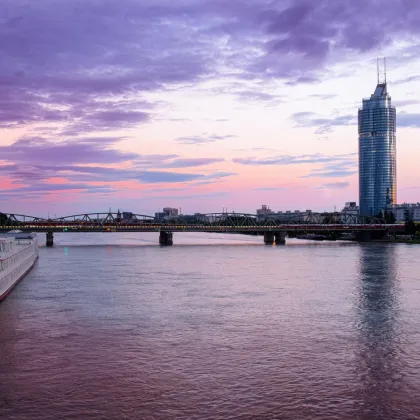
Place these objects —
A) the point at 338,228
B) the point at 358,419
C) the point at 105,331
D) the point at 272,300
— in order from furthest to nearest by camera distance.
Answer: the point at 338,228, the point at 272,300, the point at 105,331, the point at 358,419

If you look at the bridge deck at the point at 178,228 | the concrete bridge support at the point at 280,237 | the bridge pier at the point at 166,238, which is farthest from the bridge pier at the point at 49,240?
the concrete bridge support at the point at 280,237

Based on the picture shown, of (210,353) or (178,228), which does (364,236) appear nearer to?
(178,228)

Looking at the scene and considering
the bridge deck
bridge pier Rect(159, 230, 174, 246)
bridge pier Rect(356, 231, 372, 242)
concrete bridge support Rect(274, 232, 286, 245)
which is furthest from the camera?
bridge pier Rect(356, 231, 372, 242)

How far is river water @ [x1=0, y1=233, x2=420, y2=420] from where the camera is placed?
16844 mm

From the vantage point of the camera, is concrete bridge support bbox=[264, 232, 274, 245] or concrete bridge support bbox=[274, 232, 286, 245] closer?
concrete bridge support bbox=[264, 232, 274, 245]

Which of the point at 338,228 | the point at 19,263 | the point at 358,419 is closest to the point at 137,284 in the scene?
the point at 19,263

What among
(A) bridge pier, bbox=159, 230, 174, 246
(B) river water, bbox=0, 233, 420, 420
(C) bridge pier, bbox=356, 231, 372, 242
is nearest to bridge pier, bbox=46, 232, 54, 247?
(A) bridge pier, bbox=159, 230, 174, 246

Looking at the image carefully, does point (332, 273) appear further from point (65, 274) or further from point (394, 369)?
point (394, 369)

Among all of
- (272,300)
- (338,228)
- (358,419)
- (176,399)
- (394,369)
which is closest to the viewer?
(358,419)

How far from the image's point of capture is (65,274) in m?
57.9

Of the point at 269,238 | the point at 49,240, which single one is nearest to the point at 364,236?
the point at 269,238

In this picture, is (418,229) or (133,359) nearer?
(133,359)

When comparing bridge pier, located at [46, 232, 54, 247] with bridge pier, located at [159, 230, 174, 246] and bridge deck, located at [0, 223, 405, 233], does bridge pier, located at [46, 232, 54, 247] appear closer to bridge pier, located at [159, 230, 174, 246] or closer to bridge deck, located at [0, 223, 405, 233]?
bridge deck, located at [0, 223, 405, 233]

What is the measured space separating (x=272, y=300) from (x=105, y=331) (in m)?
14.0
